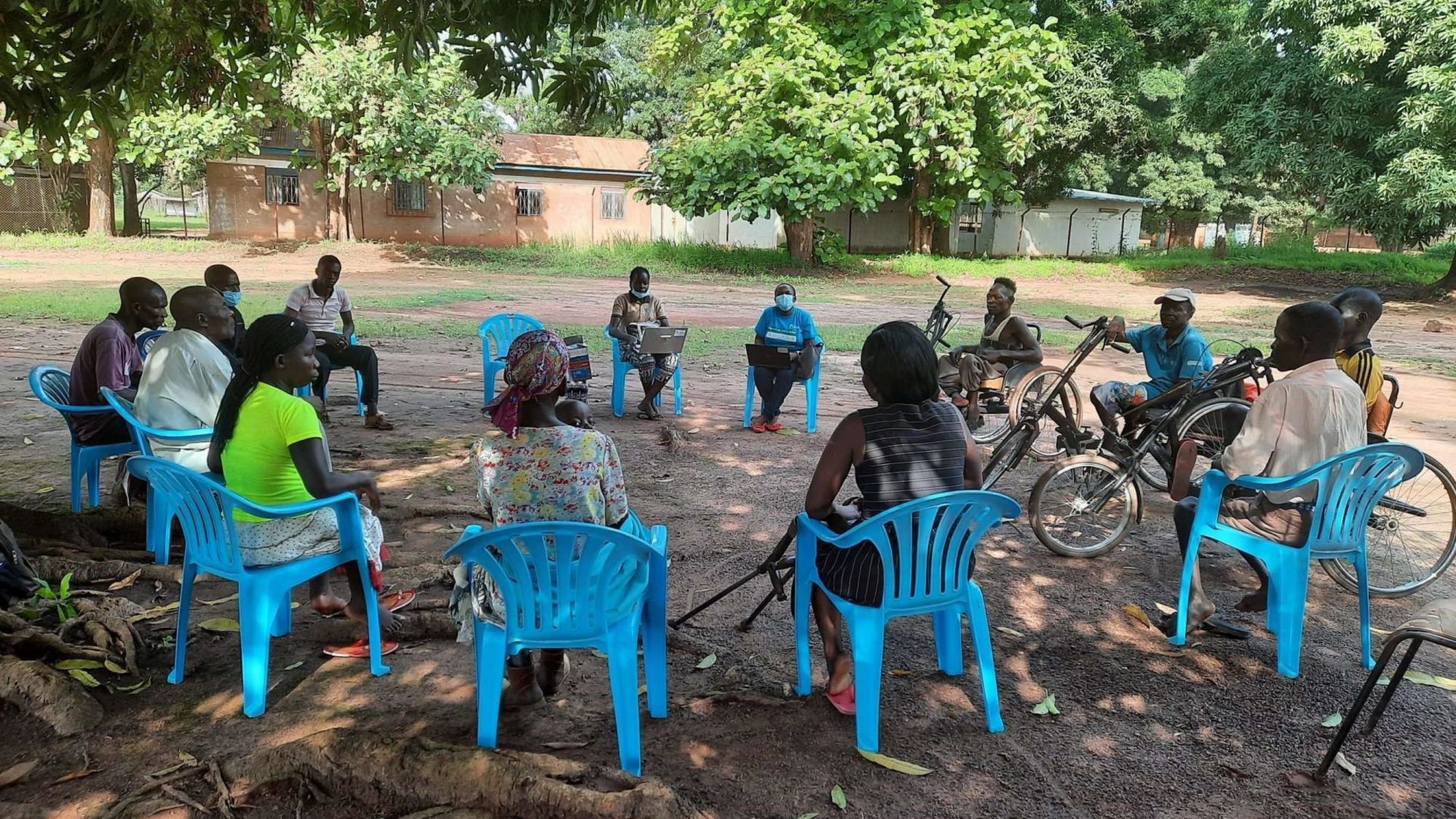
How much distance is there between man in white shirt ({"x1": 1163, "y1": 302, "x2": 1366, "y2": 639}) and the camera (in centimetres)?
355

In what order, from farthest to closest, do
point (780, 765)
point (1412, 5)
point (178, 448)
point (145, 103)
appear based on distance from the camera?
point (1412, 5)
point (145, 103)
point (178, 448)
point (780, 765)

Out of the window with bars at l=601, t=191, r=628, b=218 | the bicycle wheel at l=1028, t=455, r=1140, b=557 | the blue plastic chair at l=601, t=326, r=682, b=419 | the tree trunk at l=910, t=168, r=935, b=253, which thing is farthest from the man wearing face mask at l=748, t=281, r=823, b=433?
the window with bars at l=601, t=191, r=628, b=218

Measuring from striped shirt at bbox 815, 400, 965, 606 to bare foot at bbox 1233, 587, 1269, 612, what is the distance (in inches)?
71.0

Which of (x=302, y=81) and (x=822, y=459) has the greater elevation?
(x=302, y=81)

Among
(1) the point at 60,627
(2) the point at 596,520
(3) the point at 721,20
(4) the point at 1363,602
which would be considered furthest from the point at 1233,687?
(3) the point at 721,20

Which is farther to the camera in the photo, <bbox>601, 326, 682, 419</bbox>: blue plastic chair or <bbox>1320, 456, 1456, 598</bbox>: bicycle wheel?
<bbox>601, 326, 682, 419</bbox>: blue plastic chair

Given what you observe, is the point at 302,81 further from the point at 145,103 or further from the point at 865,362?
the point at 865,362

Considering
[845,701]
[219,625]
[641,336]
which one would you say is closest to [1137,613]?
[845,701]

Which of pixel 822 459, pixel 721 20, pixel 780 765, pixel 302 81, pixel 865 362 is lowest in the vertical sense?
pixel 780 765

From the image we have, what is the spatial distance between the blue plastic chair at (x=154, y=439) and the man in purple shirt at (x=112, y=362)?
149 mm

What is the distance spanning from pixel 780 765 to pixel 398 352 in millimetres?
9351

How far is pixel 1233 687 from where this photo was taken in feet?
11.4

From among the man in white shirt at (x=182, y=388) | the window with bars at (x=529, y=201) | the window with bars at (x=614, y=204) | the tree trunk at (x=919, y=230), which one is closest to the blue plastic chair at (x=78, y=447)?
the man in white shirt at (x=182, y=388)

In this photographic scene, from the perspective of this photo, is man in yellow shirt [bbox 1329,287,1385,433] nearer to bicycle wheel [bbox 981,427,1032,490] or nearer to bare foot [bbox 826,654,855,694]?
bicycle wheel [bbox 981,427,1032,490]
